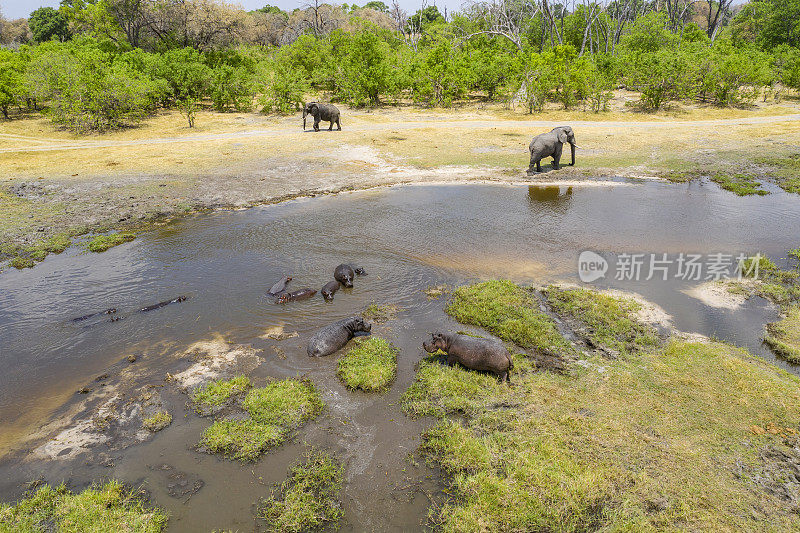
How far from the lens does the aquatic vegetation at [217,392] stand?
23.4 feet

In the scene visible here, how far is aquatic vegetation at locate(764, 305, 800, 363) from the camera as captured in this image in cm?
791

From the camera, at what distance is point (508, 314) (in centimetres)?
928

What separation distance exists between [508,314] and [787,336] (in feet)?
16.8

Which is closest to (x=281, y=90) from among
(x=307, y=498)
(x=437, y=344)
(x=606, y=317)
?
(x=437, y=344)

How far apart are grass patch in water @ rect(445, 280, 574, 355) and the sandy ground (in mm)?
9819

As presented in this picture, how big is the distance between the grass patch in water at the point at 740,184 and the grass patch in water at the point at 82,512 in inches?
795

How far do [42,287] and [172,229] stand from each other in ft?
13.9

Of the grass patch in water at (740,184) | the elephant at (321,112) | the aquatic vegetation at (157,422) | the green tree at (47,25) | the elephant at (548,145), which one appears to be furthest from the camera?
the green tree at (47,25)

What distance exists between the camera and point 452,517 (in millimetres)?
5227

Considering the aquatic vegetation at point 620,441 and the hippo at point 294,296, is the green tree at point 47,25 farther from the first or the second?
the aquatic vegetation at point 620,441

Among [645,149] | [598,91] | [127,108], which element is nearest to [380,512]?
[645,149]

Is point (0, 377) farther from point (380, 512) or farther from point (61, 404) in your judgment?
point (380, 512)
